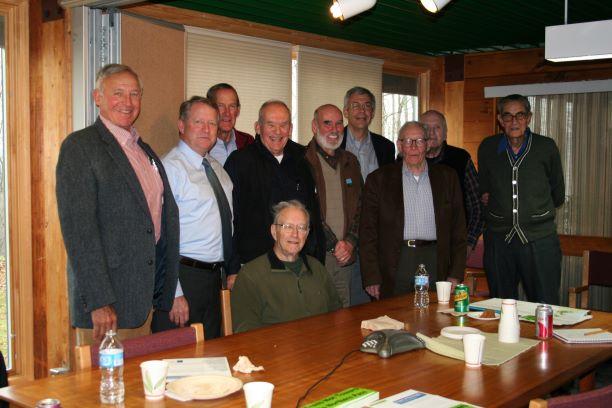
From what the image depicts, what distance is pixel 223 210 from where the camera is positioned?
3.46m

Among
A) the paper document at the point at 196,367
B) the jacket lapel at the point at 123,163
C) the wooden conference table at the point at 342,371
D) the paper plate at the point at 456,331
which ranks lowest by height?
the wooden conference table at the point at 342,371

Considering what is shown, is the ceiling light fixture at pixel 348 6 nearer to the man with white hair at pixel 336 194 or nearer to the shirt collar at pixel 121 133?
the shirt collar at pixel 121 133

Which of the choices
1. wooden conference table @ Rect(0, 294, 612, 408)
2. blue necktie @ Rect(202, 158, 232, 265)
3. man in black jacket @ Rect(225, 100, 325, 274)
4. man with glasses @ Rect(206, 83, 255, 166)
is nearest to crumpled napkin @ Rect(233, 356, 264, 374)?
wooden conference table @ Rect(0, 294, 612, 408)

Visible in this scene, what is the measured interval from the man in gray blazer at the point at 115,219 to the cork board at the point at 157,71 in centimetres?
101

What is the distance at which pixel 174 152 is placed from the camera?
345 centimetres

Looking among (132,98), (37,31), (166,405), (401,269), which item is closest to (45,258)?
(37,31)

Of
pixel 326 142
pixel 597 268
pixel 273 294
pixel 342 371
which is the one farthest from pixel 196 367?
pixel 597 268

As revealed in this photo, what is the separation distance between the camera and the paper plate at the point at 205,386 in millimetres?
1912

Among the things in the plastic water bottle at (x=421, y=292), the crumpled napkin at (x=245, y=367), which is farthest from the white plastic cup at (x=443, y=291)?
the crumpled napkin at (x=245, y=367)

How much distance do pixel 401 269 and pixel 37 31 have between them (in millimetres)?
2540

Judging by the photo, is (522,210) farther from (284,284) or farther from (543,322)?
(284,284)

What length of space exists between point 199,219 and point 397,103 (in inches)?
165

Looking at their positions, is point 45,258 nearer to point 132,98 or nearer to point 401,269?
point 132,98

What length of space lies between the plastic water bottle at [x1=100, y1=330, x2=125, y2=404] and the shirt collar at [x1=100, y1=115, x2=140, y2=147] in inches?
51.7
